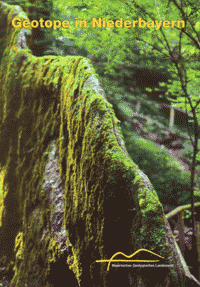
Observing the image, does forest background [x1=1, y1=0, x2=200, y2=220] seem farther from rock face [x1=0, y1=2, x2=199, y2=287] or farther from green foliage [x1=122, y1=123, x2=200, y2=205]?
rock face [x1=0, y1=2, x2=199, y2=287]

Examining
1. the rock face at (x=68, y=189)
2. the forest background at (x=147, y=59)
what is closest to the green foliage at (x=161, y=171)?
the forest background at (x=147, y=59)

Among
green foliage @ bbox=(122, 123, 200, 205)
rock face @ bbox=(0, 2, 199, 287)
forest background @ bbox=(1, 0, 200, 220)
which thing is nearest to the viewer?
rock face @ bbox=(0, 2, 199, 287)

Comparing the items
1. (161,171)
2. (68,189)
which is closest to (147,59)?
(68,189)

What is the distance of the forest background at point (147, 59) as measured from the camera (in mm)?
2971

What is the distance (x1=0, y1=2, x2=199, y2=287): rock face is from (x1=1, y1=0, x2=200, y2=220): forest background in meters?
1.19

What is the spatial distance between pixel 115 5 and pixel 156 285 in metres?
3.66

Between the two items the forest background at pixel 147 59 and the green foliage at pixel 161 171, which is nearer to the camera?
the forest background at pixel 147 59

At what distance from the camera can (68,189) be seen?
2.39 m

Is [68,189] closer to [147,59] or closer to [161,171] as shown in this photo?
[147,59]

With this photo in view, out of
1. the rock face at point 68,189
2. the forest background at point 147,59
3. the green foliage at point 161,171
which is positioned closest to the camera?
the rock face at point 68,189

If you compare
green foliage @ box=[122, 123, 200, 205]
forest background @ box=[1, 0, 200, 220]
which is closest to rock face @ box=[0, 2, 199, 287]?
forest background @ box=[1, 0, 200, 220]

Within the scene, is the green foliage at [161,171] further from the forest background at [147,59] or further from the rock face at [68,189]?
the rock face at [68,189]

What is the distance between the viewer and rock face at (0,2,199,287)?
1.56m

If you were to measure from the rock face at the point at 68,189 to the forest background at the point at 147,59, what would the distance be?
3.91ft
